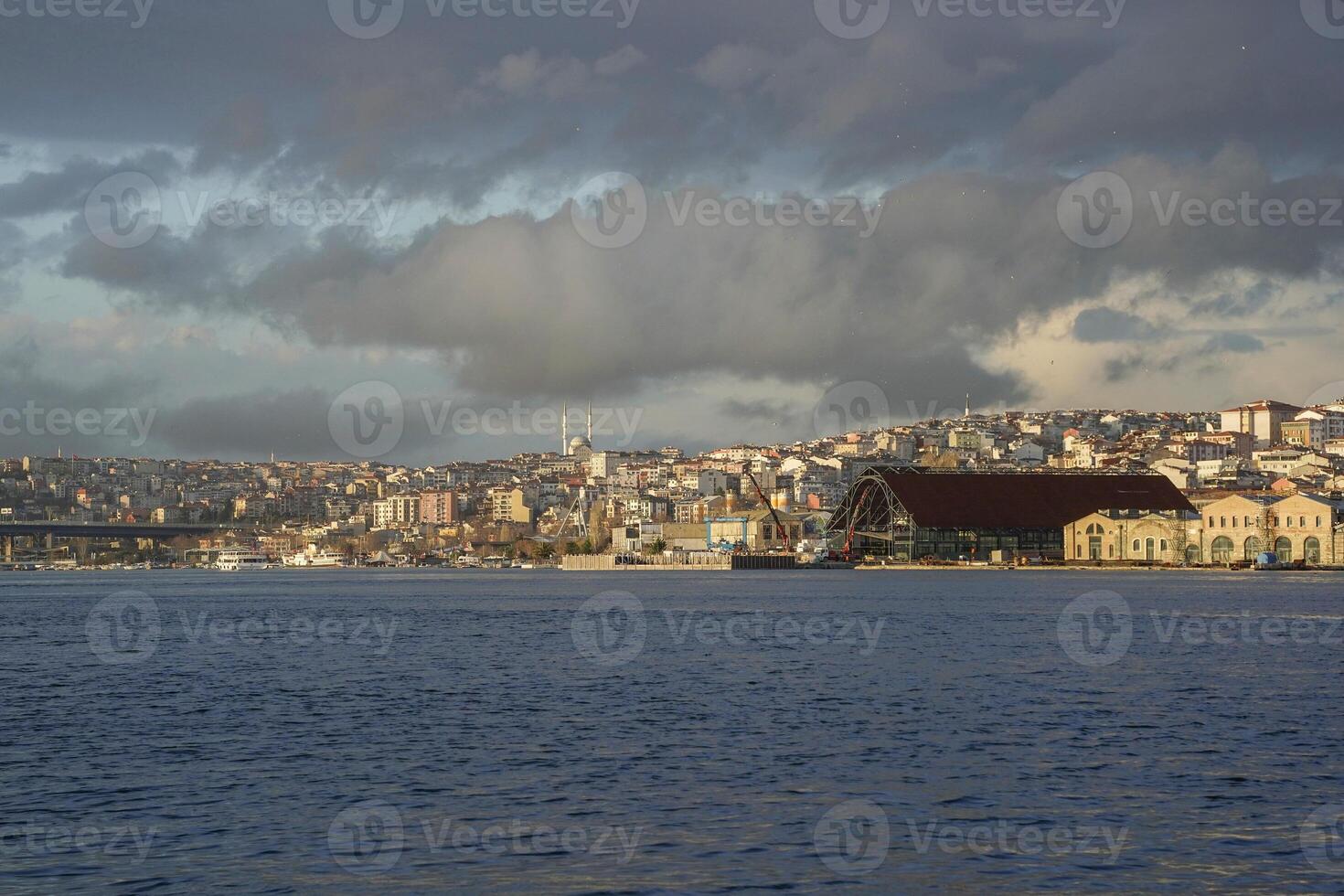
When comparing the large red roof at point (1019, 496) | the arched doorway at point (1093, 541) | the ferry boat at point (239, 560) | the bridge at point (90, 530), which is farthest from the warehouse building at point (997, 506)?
the ferry boat at point (239, 560)

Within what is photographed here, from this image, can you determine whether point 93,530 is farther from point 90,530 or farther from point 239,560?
point 239,560

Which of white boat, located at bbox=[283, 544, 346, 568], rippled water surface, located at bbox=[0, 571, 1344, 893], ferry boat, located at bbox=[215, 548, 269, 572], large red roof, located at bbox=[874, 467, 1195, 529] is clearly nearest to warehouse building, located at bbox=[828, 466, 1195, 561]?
large red roof, located at bbox=[874, 467, 1195, 529]

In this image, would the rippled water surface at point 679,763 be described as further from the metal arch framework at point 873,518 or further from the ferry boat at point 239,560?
the ferry boat at point 239,560

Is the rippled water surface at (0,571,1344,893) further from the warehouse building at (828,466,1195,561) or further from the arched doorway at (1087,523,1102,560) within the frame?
the warehouse building at (828,466,1195,561)

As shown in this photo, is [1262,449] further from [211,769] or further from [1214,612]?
[211,769]

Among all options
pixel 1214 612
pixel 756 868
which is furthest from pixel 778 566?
pixel 756 868

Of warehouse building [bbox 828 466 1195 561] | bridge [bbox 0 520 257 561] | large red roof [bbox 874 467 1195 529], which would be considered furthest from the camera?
bridge [bbox 0 520 257 561]
